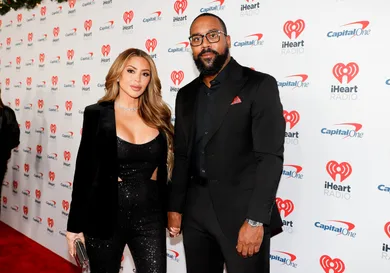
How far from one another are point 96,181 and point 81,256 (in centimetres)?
48

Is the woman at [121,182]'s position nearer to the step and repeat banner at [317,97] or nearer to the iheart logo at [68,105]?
the step and repeat banner at [317,97]

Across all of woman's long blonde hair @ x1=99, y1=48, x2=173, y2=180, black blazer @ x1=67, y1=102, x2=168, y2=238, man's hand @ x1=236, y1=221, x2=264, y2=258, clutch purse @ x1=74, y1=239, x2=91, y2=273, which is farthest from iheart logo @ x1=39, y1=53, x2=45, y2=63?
man's hand @ x1=236, y1=221, x2=264, y2=258

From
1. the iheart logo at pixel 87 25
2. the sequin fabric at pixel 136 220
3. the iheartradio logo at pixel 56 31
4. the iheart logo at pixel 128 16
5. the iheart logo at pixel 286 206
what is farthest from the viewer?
the iheartradio logo at pixel 56 31

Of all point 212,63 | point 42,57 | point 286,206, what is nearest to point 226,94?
point 212,63

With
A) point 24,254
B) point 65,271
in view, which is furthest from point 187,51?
point 24,254

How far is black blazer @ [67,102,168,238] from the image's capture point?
8.04 ft

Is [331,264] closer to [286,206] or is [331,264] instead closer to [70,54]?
[286,206]

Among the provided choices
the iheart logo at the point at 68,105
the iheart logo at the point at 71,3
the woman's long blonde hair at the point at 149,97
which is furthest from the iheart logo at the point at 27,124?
the woman's long blonde hair at the point at 149,97

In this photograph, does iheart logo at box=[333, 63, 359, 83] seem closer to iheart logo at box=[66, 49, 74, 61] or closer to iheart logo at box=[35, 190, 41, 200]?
iheart logo at box=[66, 49, 74, 61]

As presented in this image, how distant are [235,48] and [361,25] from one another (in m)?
1.00

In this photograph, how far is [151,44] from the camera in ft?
12.7

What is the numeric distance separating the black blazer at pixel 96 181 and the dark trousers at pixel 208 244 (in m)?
0.48

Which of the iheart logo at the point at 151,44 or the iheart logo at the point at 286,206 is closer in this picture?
the iheart logo at the point at 286,206

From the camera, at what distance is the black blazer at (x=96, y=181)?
245 cm
